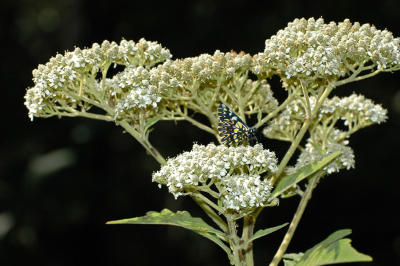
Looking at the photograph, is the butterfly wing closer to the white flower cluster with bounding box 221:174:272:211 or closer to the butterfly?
the butterfly

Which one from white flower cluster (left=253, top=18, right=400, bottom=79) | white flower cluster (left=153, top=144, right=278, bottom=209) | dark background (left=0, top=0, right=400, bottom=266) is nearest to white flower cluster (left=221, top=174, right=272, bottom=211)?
white flower cluster (left=153, top=144, right=278, bottom=209)

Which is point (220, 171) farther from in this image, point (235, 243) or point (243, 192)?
point (235, 243)

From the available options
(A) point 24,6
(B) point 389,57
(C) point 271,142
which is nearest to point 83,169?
(C) point 271,142

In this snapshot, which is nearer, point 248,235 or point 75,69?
point 248,235

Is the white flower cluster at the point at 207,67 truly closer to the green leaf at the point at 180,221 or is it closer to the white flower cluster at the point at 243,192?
the white flower cluster at the point at 243,192

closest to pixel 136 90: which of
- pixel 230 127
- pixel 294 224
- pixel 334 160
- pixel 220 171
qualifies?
pixel 230 127

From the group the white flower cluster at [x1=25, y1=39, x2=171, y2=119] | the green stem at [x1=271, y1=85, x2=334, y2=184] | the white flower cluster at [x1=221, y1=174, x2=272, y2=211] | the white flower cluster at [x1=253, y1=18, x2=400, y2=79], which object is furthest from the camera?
the white flower cluster at [x1=25, y1=39, x2=171, y2=119]

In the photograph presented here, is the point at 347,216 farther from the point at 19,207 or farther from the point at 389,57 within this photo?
the point at 389,57
